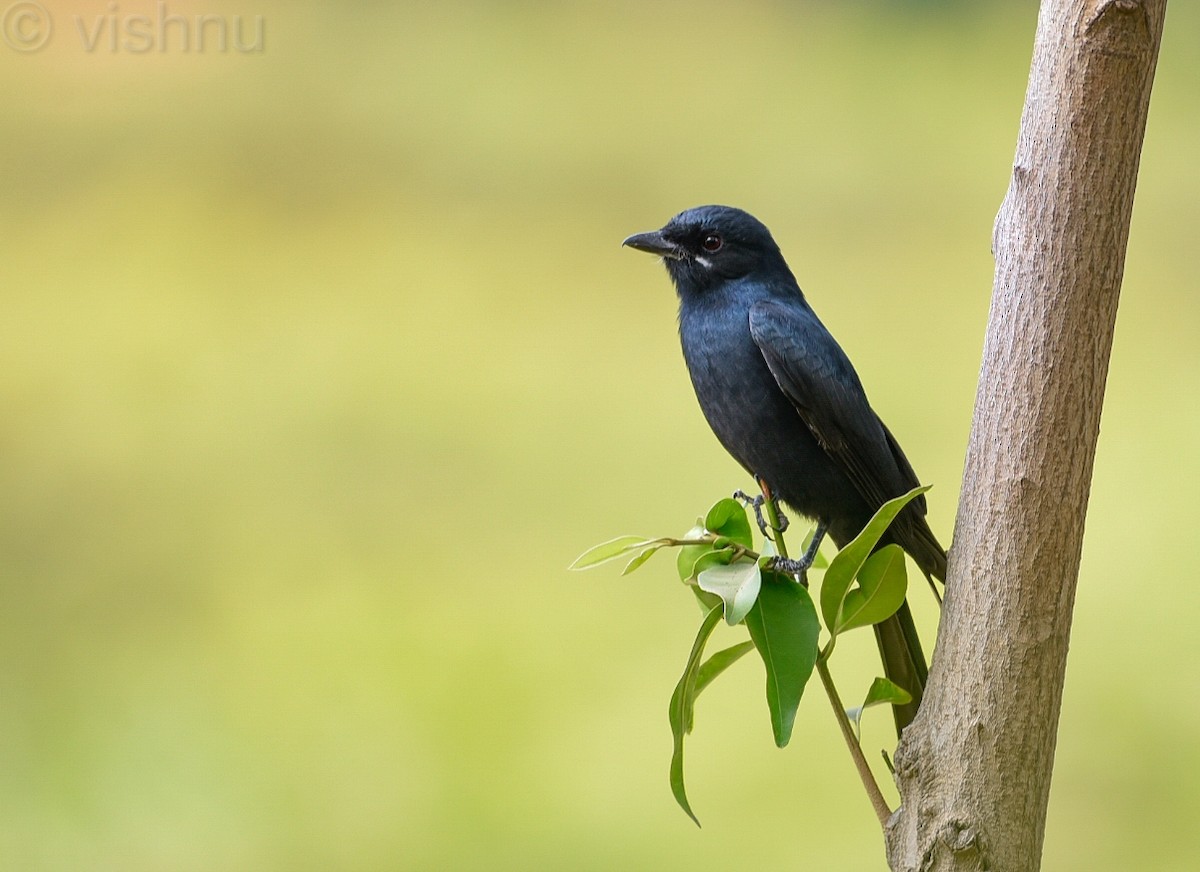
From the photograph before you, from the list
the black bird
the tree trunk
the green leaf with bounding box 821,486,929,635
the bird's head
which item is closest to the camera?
the tree trunk

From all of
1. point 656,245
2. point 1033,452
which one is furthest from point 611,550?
point 656,245

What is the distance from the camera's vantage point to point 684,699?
1.08 meters

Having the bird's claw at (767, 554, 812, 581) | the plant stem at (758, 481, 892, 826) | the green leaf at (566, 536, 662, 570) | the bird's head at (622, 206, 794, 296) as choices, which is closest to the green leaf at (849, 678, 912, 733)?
the plant stem at (758, 481, 892, 826)

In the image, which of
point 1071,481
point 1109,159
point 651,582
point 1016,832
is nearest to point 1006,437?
point 1071,481

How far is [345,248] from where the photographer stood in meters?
2.54

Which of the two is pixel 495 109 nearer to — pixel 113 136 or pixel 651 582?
pixel 113 136

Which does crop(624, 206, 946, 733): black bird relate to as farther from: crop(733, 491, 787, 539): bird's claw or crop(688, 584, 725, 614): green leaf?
crop(688, 584, 725, 614): green leaf

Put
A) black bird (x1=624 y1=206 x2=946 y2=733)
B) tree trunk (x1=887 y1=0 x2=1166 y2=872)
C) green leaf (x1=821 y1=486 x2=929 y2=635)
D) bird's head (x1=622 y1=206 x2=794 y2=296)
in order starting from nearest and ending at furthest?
1. tree trunk (x1=887 y1=0 x2=1166 y2=872)
2. green leaf (x1=821 y1=486 x2=929 y2=635)
3. black bird (x1=624 y1=206 x2=946 y2=733)
4. bird's head (x1=622 y1=206 x2=794 y2=296)

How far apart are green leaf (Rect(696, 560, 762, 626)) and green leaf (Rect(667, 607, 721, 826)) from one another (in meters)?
0.03

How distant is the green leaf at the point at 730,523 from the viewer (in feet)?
3.66

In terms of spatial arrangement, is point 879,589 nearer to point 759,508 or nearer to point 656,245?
point 759,508

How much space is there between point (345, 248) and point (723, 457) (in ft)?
3.02

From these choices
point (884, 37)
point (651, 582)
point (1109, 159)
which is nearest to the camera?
point (1109, 159)

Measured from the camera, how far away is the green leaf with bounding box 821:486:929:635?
3.41ft
